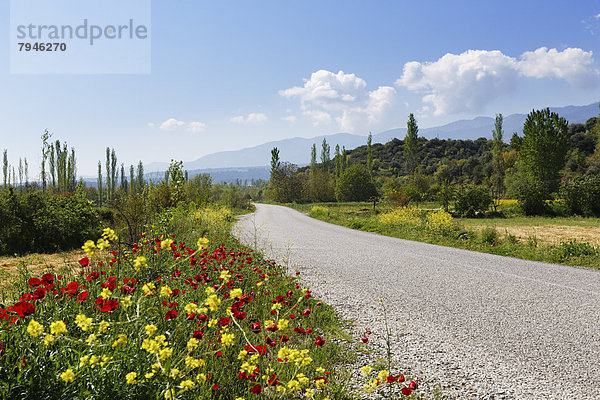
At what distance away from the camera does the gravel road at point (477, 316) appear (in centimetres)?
316

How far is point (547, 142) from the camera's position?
40281 millimetres

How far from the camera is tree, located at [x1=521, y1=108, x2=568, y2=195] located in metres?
40.2

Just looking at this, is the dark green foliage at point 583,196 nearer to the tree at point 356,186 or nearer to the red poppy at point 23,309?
the tree at point 356,186

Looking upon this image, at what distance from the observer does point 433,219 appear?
14523 millimetres

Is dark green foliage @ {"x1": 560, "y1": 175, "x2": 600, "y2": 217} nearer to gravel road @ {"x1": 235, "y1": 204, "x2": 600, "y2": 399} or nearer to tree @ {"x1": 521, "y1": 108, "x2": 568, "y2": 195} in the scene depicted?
tree @ {"x1": 521, "y1": 108, "x2": 568, "y2": 195}

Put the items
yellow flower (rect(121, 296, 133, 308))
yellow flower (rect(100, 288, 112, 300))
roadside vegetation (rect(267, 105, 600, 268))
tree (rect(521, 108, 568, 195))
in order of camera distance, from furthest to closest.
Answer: tree (rect(521, 108, 568, 195)) < roadside vegetation (rect(267, 105, 600, 268)) < yellow flower (rect(121, 296, 133, 308)) < yellow flower (rect(100, 288, 112, 300))

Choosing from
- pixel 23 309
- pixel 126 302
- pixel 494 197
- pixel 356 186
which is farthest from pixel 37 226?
pixel 356 186

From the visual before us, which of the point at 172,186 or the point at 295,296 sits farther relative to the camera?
the point at 172,186

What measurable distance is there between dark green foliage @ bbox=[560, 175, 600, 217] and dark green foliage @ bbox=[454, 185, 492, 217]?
217 inches

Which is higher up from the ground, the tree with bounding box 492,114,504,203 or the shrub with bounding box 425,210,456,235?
the tree with bounding box 492,114,504,203

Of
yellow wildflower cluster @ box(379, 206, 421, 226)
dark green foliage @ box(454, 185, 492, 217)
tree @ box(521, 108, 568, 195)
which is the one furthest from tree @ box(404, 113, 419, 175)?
yellow wildflower cluster @ box(379, 206, 421, 226)

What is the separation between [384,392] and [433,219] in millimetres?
12757

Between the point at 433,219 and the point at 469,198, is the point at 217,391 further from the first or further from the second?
the point at 469,198

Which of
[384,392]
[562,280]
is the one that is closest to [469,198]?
[562,280]
